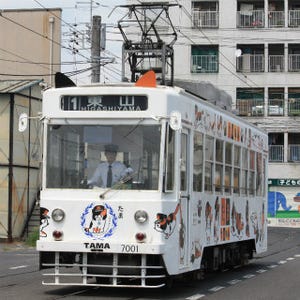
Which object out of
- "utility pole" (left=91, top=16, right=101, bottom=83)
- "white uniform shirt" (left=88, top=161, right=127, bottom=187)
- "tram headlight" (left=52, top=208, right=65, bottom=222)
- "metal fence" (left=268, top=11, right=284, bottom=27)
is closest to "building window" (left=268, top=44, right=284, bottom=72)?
"metal fence" (left=268, top=11, right=284, bottom=27)

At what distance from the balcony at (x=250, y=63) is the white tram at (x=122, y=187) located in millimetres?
43041

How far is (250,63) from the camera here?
55.8 m

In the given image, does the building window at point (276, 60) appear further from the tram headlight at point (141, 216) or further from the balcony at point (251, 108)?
the tram headlight at point (141, 216)

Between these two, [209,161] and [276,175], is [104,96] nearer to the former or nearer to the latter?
[209,161]

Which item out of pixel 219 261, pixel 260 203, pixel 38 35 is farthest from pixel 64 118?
pixel 38 35

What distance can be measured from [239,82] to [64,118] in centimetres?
4367

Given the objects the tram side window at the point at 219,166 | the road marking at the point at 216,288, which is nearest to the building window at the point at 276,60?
the tram side window at the point at 219,166

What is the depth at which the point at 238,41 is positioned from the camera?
55.6 metres

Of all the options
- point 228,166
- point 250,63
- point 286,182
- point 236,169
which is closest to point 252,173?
point 236,169

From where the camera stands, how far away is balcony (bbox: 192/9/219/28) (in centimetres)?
5597

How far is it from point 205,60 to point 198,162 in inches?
1694

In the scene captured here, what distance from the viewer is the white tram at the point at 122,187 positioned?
12.0 metres

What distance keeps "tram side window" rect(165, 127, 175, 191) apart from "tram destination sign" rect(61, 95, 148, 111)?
56 centimetres

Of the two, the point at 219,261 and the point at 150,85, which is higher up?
the point at 150,85
